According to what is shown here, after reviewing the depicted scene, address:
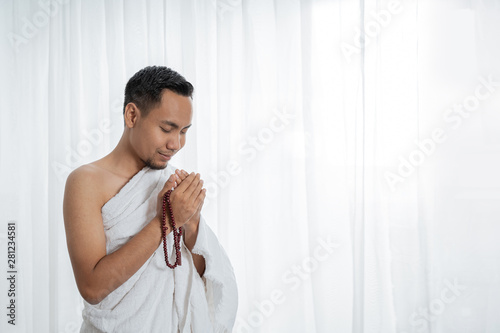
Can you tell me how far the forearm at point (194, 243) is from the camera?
1051 mm

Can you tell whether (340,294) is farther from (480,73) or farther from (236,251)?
(480,73)

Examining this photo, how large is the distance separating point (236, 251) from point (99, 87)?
1.01 m

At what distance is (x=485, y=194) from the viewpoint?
1.89m

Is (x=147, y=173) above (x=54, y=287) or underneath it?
above

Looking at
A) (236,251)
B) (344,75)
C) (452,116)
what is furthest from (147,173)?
(452,116)

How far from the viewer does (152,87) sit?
38.6 inches
